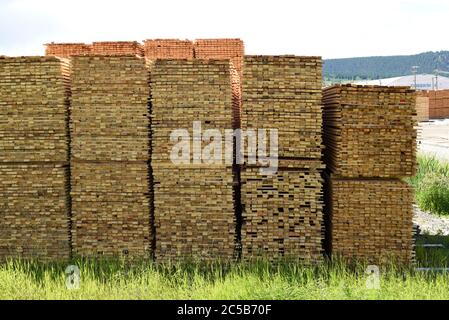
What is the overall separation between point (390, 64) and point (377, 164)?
110 meters

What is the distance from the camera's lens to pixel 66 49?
1276 cm

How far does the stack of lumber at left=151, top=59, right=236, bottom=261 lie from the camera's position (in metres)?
8.63

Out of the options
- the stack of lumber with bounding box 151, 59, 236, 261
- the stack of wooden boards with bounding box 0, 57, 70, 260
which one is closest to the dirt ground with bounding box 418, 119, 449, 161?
the stack of lumber with bounding box 151, 59, 236, 261

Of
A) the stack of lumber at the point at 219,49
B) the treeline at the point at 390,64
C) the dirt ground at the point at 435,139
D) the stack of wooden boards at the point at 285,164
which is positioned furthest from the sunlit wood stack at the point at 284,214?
the treeline at the point at 390,64

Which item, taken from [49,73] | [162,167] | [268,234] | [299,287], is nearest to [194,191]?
[162,167]

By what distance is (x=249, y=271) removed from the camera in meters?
8.27

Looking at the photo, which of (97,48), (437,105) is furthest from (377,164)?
(437,105)

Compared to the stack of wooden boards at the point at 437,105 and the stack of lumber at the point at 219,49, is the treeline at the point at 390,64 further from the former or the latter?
the stack of lumber at the point at 219,49

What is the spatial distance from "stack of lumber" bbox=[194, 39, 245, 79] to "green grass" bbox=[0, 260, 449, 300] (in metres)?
5.70

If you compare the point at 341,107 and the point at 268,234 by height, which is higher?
the point at 341,107

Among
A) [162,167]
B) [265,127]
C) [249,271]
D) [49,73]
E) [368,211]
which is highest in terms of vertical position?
[49,73]

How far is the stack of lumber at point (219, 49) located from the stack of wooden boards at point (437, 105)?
37.0 metres

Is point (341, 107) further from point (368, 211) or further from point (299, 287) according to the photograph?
point (299, 287)

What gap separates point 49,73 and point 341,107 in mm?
4873
